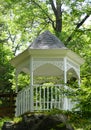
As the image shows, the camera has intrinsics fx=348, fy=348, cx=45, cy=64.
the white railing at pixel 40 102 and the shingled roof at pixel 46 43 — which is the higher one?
the shingled roof at pixel 46 43

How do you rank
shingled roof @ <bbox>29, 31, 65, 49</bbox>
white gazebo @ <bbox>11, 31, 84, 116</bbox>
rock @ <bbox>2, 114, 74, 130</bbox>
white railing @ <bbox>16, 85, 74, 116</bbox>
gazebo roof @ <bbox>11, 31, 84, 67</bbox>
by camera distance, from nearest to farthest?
rock @ <bbox>2, 114, 74, 130</bbox>, white railing @ <bbox>16, 85, 74, 116</bbox>, white gazebo @ <bbox>11, 31, 84, 116</bbox>, gazebo roof @ <bbox>11, 31, 84, 67</bbox>, shingled roof @ <bbox>29, 31, 65, 49</bbox>

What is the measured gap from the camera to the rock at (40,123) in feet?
29.4

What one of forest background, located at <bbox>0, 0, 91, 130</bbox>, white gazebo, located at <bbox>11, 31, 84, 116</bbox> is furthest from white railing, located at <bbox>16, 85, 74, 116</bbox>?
forest background, located at <bbox>0, 0, 91, 130</bbox>

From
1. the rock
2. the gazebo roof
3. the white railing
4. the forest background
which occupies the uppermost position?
the forest background

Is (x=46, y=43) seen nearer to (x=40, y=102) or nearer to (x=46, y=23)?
→ (x=40, y=102)

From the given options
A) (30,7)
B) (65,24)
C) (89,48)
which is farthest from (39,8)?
(89,48)

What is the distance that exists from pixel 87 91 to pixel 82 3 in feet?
59.2

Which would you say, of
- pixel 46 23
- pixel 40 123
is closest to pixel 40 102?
pixel 40 123

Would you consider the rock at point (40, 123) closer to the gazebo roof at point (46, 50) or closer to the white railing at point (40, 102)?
the white railing at point (40, 102)

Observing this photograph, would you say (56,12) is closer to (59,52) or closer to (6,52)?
(6,52)

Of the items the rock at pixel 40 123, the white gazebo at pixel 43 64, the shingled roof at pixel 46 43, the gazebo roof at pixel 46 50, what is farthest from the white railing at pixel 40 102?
the rock at pixel 40 123

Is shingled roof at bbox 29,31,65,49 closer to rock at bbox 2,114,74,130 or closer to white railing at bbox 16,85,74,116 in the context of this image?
white railing at bbox 16,85,74,116

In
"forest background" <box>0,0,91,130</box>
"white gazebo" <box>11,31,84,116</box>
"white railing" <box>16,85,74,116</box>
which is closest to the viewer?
"white railing" <box>16,85,74,116</box>

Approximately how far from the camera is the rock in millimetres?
8961
